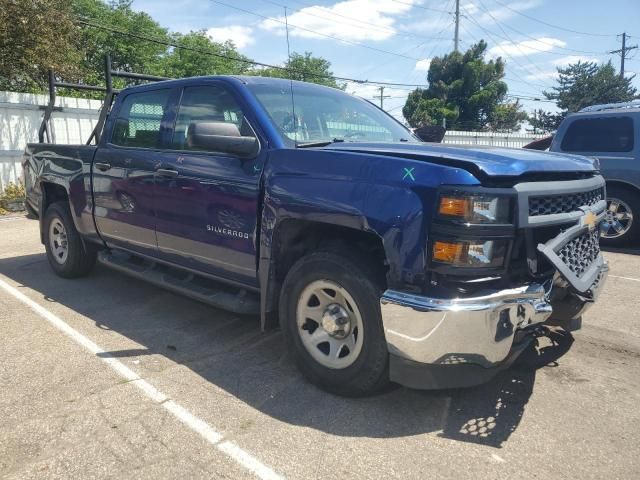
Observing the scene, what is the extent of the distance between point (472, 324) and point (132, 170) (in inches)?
125

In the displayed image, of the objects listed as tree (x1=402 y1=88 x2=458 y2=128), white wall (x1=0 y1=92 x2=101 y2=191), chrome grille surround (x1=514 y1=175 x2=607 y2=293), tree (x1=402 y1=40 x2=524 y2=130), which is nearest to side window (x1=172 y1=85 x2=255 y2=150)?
chrome grille surround (x1=514 y1=175 x2=607 y2=293)

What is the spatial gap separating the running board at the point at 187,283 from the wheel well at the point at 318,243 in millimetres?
412

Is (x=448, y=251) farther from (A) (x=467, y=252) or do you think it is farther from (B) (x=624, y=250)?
(B) (x=624, y=250)

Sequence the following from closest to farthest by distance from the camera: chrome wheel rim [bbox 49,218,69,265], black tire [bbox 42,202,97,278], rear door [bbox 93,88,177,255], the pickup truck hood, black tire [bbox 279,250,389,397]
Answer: the pickup truck hood < black tire [bbox 279,250,389,397] < rear door [bbox 93,88,177,255] < black tire [bbox 42,202,97,278] < chrome wheel rim [bbox 49,218,69,265]

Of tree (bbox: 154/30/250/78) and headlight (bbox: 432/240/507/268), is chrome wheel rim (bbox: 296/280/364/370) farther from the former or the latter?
tree (bbox: 154/30/250/78)

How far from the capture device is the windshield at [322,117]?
3.57 metres

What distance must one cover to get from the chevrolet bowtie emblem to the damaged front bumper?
1.65 ft

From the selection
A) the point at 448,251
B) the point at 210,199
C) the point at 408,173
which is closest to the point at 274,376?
the point at 210,199

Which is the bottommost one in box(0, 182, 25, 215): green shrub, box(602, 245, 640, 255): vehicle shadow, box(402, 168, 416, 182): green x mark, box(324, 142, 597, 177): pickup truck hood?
box(602, 245, 640, 255): vehicle shadow

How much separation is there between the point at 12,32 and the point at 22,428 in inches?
493

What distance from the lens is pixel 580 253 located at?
3004mm

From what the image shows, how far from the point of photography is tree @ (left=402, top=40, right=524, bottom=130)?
149ft

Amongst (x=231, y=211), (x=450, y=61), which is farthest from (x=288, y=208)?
(x=450, y=61)

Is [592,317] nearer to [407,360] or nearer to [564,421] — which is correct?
[564,421]
